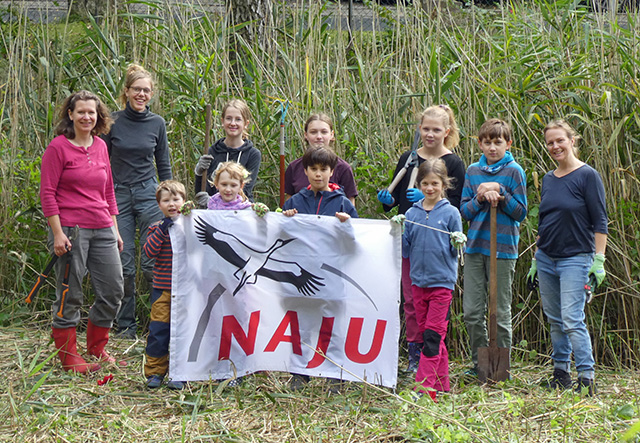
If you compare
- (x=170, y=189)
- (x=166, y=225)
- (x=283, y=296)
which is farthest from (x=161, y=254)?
(x=283, y=296)

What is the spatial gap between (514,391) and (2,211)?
392 cm

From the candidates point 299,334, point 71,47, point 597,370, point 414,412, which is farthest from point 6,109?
point 597,370

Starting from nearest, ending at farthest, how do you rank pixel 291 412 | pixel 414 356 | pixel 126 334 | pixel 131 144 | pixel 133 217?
pixel 291 412 → pixel 414 356 → pixel 131 144 → pixel 133 217 → pixel 126 334

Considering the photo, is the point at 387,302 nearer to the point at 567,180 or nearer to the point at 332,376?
the point at 332,376

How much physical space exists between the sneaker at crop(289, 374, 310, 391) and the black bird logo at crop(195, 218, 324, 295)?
0.46m

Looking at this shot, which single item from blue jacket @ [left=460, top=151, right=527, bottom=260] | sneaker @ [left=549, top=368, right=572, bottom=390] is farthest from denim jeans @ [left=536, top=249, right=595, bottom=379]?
blue jacket @ [left=460, top=151, right=527, bottom=260]

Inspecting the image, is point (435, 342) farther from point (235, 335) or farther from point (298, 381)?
point (235, 335)

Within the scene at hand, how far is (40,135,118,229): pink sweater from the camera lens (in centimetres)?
391

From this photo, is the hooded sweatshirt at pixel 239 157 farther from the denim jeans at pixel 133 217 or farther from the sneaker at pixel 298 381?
the sneaker at pixel 298 381

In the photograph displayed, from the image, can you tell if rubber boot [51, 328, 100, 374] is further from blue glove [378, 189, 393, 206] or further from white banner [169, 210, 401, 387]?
blue glove [378, 189, 393, 206]

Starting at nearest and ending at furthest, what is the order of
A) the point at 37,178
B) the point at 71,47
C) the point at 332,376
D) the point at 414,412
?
1. the point at 414,412
2. the point at 332,376
3. the point at 37,178
4. the point at 71,47

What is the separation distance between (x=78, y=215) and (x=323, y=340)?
62.0 inches

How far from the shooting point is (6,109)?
19.0ft

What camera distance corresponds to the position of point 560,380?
3.98 m
